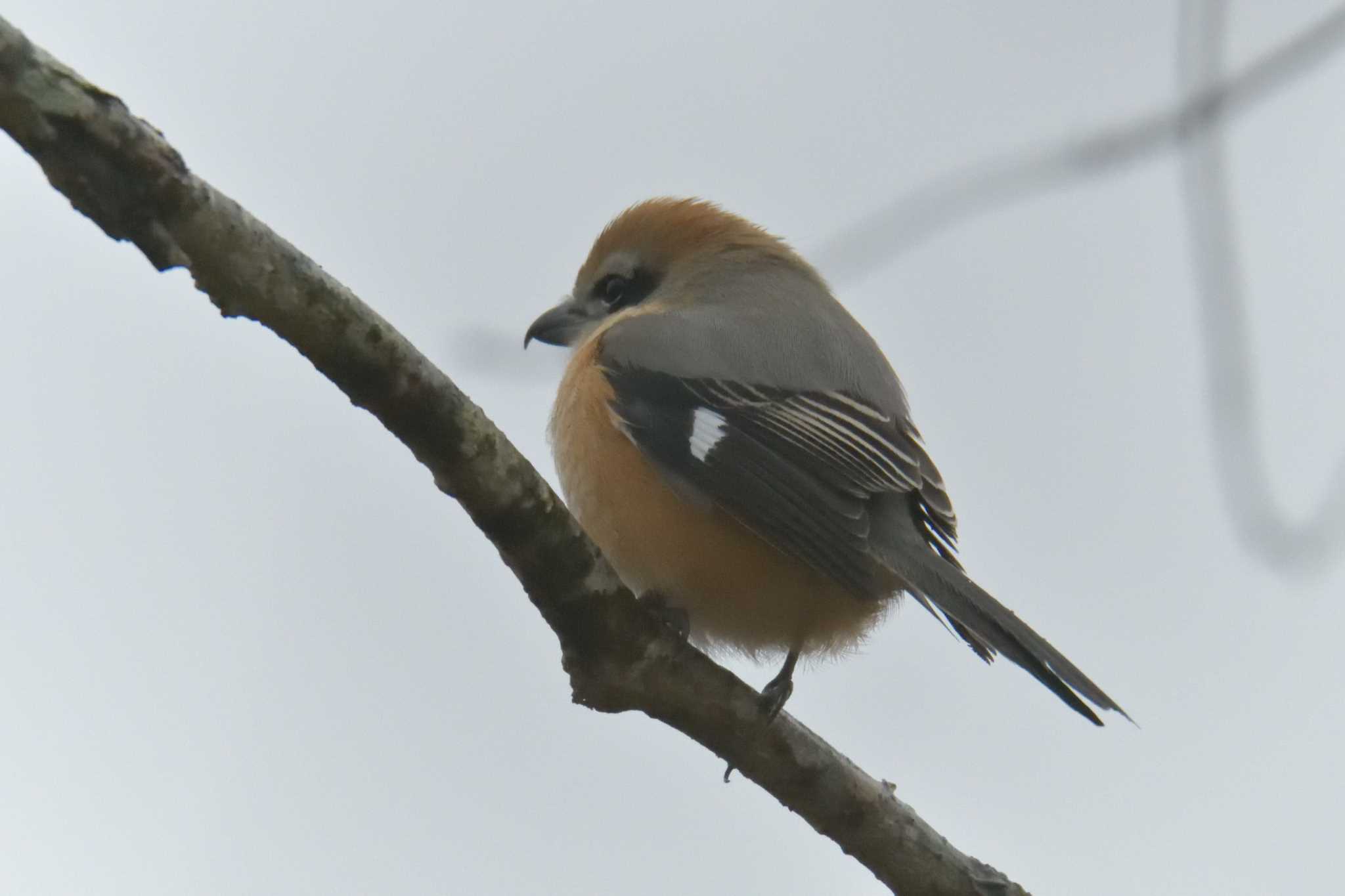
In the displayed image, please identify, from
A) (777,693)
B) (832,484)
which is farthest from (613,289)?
(777,693)

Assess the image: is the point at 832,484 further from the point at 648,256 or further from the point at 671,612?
the point at 648,256

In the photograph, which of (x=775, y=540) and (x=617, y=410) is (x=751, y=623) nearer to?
(x=775, y=540)

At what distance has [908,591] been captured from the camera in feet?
14.1

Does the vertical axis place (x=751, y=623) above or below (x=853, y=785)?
above

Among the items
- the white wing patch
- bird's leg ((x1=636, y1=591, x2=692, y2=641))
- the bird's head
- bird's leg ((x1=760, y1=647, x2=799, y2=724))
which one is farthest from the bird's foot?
the bird's head

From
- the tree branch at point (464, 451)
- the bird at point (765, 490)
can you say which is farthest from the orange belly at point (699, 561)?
the tree branch at point (464, 451)

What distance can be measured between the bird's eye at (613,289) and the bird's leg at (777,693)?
212 cm

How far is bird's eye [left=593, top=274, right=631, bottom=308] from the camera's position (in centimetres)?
616

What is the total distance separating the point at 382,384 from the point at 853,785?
5.87ft

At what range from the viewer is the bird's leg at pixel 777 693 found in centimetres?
419

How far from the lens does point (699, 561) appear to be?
4.42m

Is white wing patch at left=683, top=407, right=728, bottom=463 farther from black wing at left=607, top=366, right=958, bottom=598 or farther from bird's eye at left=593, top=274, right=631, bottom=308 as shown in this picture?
bird's eye at left=593, top=274, right=631, bottom=308

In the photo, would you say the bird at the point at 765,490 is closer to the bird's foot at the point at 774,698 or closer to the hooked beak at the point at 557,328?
the bird's foot at the point at 774,698

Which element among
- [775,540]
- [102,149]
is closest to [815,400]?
[775,540]
